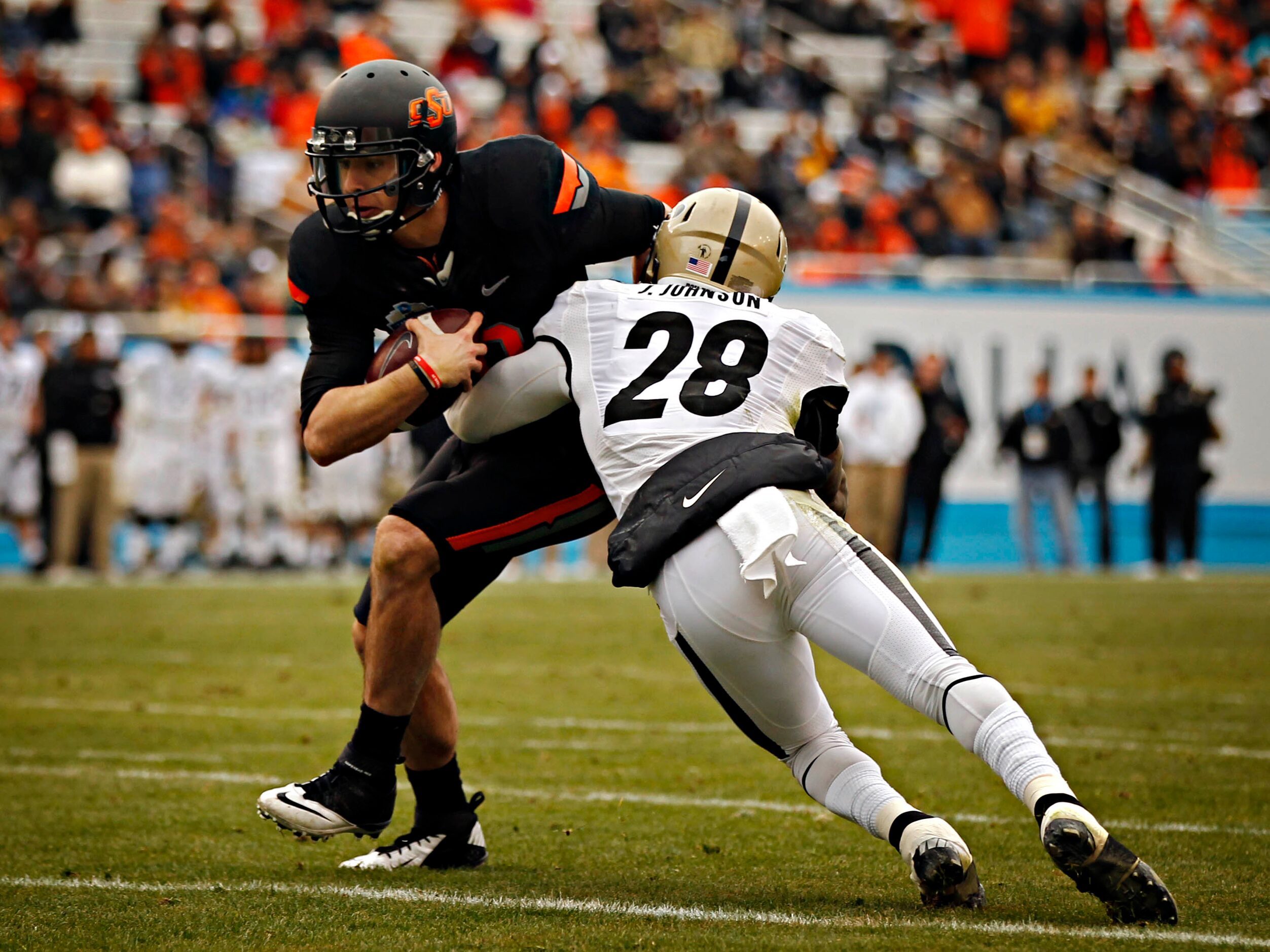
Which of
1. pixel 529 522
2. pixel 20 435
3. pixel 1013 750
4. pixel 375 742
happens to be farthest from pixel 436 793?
pixel 20 435

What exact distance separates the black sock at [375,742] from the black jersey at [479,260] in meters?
0.73

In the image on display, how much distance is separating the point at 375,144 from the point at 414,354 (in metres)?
0.49

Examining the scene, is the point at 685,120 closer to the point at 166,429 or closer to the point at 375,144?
the point at 166,429

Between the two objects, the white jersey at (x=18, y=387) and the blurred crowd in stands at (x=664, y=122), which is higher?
the blurred crowd in stands at (x=664, y=122)

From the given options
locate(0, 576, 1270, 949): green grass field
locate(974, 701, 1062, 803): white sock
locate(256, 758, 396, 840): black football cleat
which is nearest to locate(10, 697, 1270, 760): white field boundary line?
locate(0, 576, 1270, 949): green grass field

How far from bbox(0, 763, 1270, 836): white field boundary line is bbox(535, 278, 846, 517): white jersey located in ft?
5.31

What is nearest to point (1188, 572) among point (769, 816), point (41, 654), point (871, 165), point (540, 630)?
point (871, 165)

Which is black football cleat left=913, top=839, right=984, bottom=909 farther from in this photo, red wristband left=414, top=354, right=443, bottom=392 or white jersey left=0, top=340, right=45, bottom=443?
white jersey left=0, top=340, right=45, bottom=443

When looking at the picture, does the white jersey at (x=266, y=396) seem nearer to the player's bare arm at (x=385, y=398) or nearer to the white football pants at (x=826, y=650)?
the player's bare arm at (x=385, y=398)

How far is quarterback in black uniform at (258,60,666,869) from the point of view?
3.85 meters

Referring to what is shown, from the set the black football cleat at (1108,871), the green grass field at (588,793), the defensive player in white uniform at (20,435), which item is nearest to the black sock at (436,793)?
the green grass field at (588,793)

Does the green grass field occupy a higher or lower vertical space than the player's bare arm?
lower

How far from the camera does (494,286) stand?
13.0 feet

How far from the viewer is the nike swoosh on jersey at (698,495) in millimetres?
3498
